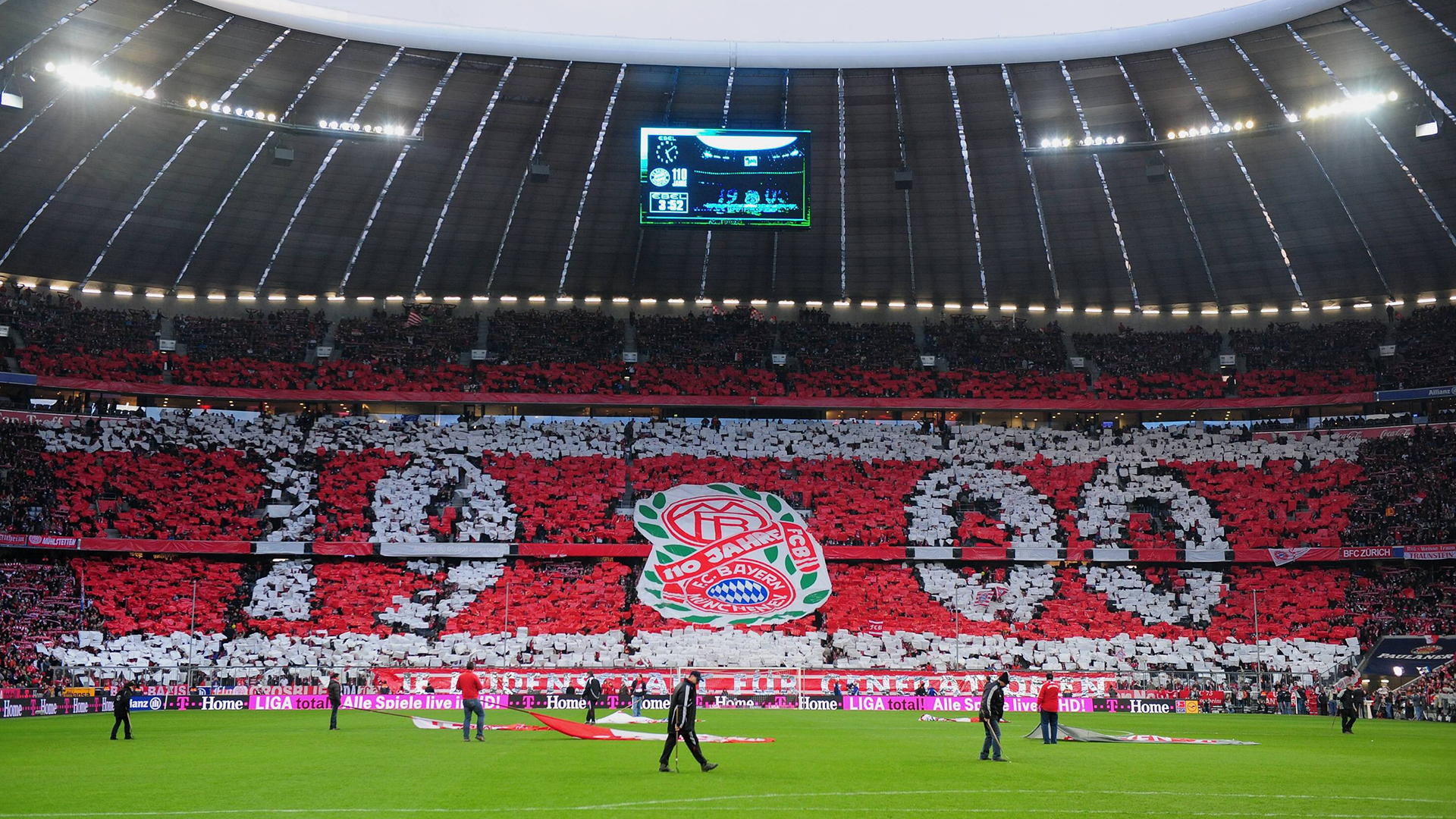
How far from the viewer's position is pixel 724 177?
36.8 metres

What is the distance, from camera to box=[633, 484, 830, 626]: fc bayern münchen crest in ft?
140

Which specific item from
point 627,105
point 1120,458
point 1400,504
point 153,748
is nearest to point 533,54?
point 627,105

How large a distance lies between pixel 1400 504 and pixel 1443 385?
6.96 meters

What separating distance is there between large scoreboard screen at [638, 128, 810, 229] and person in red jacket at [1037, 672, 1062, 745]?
17.8m

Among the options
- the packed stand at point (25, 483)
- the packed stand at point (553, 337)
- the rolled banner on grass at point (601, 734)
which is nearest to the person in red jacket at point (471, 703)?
the rolled banner on grass at point (601, 734)

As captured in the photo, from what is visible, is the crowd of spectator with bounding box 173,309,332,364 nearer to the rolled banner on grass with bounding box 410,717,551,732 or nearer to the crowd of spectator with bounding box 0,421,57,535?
the crowd of spectator with bounding box 0,421,57,535

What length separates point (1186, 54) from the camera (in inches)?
1471

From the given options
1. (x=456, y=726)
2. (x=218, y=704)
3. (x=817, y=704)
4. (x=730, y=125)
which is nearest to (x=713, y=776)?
(x=456, y=726)

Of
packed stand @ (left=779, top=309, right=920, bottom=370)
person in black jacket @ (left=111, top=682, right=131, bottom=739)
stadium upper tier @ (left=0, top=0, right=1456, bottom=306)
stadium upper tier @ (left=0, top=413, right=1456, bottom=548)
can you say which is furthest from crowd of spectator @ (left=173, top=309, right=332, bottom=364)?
person in black jacket @ (left=111, top=682, right=131, bottom=739)

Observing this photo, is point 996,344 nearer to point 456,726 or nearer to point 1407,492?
point 1407,492

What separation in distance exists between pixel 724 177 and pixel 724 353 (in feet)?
63.4

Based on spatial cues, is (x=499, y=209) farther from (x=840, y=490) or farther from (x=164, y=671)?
(x=164, y=671)

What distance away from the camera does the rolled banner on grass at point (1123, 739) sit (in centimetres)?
2408

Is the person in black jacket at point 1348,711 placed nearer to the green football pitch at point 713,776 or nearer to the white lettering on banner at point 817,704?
the green football pitch at point 713,776
